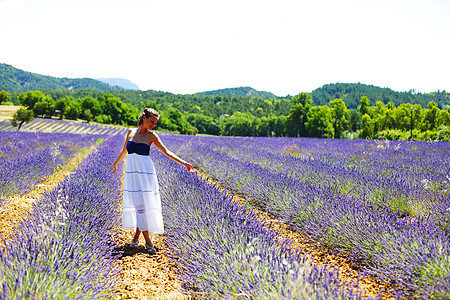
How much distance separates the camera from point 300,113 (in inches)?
1783

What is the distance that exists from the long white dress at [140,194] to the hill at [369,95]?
4982 inches

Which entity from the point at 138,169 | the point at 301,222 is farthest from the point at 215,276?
the point at 301,222

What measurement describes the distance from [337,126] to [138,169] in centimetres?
4756

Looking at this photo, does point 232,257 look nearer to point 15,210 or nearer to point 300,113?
point 15,210

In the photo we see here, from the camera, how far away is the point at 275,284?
135 cm

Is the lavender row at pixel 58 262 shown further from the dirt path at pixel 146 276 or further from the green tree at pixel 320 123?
the green tree at pixel 320 123

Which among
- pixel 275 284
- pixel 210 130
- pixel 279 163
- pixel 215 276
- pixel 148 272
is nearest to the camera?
pixel 275 284

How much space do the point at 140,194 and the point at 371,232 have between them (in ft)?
6.76

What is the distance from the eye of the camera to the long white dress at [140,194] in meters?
2.40

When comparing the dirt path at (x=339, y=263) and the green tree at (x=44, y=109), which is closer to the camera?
the dirt path at (x=339, y=263)

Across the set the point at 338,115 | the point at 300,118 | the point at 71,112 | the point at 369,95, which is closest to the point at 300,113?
the point at 300,118

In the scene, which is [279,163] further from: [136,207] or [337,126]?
[337,126]

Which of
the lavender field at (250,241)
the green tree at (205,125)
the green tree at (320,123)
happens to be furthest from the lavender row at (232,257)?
the green tree at (205,125)

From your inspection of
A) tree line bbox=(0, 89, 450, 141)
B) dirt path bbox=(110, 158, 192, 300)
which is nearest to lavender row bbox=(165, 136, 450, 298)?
dirt path bbox=(110, 158, 192, 300)
